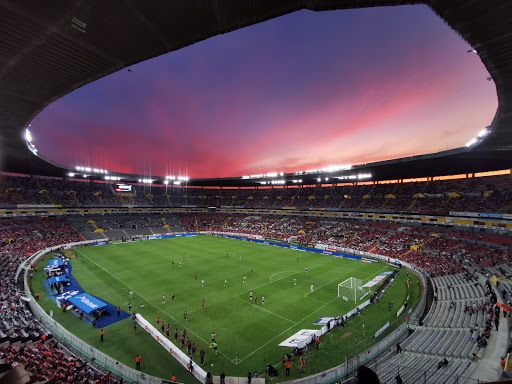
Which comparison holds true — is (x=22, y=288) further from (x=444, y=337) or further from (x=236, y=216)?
(x=236, y=216)

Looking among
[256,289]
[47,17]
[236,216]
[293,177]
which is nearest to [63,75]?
[47,17]

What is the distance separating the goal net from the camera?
2742 centimetres

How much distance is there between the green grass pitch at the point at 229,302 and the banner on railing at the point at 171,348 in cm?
36

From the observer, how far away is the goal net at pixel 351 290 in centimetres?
2742

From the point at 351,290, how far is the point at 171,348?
62.8 feet

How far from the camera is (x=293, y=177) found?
69.8 metres

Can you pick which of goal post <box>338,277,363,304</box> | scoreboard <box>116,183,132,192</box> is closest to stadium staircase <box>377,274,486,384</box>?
goal post <box>338,277,363,304</box>

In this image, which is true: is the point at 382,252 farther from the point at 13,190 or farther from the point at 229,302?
the point at 13,190

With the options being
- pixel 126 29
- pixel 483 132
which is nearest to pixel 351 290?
pixel 483 132

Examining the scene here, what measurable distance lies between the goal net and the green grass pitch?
1.12m

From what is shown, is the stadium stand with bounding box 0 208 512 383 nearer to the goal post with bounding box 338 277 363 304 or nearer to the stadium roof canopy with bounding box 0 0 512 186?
the goal post with bounding box 338 277 363 304

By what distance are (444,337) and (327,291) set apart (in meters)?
12.9

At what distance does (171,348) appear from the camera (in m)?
17.9

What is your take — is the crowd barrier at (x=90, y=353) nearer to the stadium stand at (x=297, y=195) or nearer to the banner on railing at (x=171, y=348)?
the banner on railing at (x=171, y=348)
